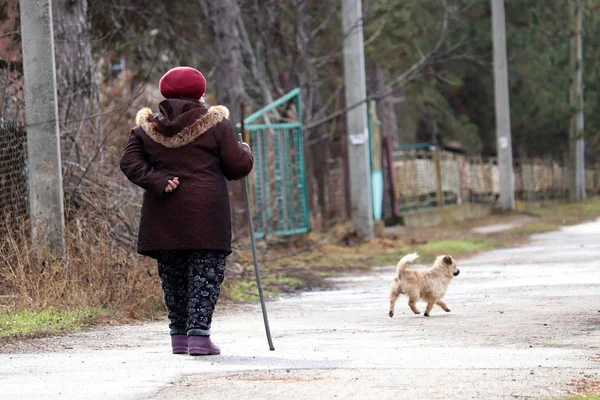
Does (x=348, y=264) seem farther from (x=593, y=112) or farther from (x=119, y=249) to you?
(x=593, y=112)

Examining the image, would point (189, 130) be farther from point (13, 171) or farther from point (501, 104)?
point (501, 104)

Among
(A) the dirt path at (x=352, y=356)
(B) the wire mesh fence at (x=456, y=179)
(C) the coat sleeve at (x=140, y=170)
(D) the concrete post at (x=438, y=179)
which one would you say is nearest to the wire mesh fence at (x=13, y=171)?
(A) the dirt path at (x=352, y=356)

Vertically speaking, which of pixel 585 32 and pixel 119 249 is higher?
pixel 585 32

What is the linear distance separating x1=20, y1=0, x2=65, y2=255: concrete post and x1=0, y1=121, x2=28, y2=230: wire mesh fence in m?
0.53

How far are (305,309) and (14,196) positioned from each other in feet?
10.1

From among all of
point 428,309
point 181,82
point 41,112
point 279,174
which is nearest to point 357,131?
point 279,174

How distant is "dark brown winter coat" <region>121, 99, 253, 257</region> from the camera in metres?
8.15

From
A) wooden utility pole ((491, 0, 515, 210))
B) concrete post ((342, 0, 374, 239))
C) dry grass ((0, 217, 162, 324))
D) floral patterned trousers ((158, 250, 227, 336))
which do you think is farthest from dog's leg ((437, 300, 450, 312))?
wooden utility pole ((491, 0, 515, 210))

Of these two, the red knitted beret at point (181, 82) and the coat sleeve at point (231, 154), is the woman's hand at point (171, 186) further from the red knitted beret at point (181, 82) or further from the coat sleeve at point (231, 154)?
the red knitted beret at point (181, 82)

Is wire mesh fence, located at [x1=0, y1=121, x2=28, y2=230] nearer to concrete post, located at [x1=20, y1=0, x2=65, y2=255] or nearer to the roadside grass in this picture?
concrete post, located at [x1=20, y1=0, x2=65, y2=255]

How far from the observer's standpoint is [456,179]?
35375 millimetres

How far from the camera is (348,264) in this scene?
59.5 ft

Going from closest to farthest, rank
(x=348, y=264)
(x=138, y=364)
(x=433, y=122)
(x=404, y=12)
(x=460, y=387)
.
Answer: (x=460, y=387) → (x=138, y=364) → (x=348, y=264) → (x=404, y=12) → (x=433, y=122)

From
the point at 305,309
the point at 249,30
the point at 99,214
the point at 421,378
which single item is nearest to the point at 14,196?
the point at 99,214
